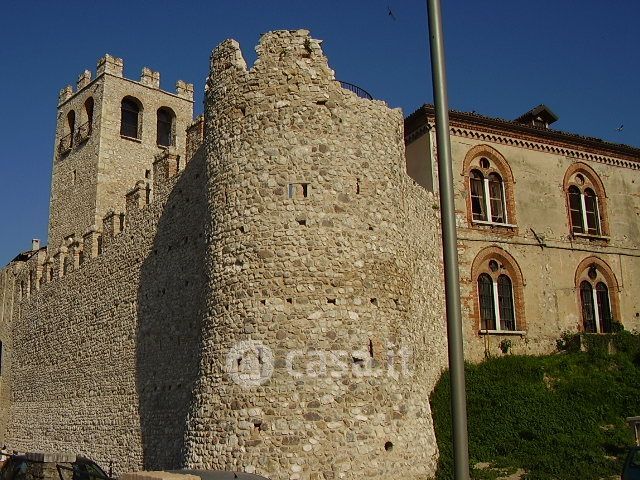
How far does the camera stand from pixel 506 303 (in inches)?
801

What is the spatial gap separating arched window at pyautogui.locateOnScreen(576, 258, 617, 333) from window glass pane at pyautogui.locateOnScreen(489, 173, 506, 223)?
3.14 m

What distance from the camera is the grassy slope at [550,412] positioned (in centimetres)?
1405

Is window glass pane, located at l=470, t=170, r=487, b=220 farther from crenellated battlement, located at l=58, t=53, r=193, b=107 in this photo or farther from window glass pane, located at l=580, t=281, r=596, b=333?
crenellated battlement, located at l=58, t=53, r=193, b=107

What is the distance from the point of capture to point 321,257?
13.3 meters

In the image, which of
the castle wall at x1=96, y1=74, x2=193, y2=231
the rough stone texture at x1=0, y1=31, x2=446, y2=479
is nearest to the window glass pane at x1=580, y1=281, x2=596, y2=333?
the rough stone texture at x1=0, y1=31, x2=446, y2=479

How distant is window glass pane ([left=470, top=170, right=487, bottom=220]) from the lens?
20656 mm

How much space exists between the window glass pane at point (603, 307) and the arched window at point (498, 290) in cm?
333

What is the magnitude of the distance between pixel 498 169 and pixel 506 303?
157 inches

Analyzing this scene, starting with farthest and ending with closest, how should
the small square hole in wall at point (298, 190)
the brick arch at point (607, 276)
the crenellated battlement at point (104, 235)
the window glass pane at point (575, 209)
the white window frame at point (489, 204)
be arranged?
the window glass pane at point (575, 209)
the brick arch at point (607, 276)
the white window frame at point (489, 204)
the crenellated battlement at point (104, 235)
the small square hole in wall at point (298, 190)

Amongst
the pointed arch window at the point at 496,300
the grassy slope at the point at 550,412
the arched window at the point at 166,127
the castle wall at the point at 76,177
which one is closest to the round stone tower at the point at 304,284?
the grassy slope at the point at 550,412

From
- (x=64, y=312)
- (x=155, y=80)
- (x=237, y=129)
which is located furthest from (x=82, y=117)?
(x=237, y=129)

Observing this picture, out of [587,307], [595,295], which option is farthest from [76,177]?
[595,295]

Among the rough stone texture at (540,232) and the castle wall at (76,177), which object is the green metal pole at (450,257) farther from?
the castle wall at (76,177)

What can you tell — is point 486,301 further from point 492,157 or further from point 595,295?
point 492,157
